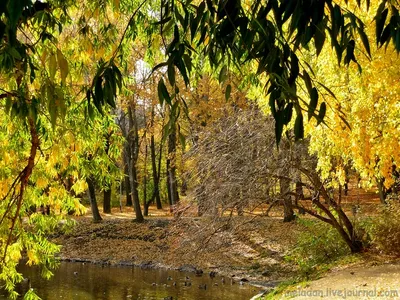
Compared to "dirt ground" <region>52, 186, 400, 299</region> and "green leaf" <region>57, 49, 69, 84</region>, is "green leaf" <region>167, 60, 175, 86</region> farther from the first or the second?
"dirt ground" <region>52, 186, 400, 299</region>

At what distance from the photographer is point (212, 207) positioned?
→ 40.4 feet

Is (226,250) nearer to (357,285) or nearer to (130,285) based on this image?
(130,285)

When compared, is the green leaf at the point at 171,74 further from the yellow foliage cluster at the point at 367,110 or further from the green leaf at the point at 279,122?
the yellow foliage cluster at the point at 367,110

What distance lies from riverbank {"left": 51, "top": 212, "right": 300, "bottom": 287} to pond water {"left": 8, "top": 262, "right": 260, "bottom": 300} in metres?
1.06

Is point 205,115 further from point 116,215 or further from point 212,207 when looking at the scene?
point 212,207

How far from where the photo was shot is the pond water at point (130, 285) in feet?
48.3

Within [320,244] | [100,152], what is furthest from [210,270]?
[100,152]

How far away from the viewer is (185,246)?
15.0 m

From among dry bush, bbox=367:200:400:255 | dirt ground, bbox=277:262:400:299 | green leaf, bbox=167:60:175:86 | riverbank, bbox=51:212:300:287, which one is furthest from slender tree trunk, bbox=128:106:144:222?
green leaf, bbox=167:60:175:86

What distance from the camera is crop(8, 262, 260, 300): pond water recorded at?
1471cm

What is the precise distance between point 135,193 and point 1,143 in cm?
2041

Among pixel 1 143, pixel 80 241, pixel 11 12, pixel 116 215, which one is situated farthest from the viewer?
pixel 116 215

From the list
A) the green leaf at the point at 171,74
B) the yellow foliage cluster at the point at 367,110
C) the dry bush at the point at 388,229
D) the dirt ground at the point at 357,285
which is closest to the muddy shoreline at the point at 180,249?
the dry bush at the point at 388,229

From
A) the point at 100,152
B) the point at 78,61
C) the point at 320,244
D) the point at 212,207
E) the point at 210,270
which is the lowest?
the point at 210,270
